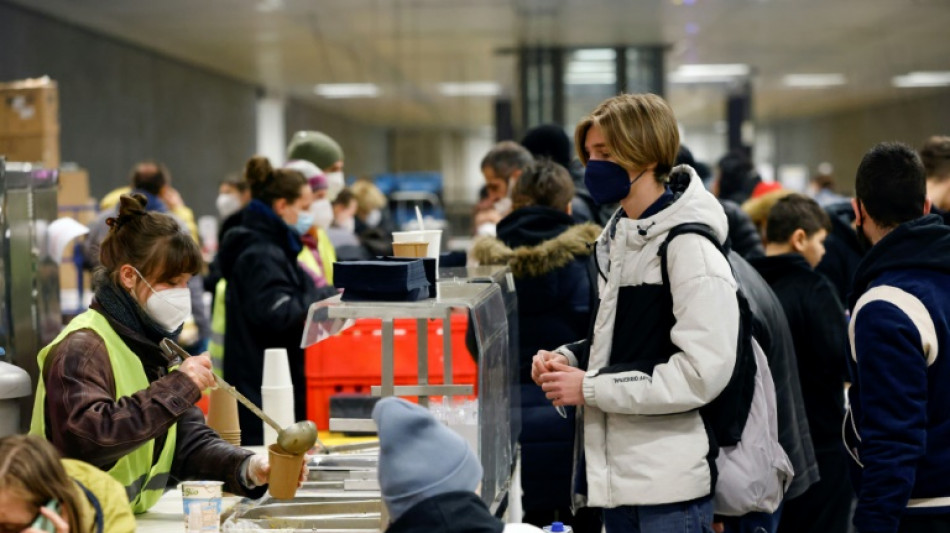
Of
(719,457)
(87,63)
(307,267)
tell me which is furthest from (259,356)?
(87,63)

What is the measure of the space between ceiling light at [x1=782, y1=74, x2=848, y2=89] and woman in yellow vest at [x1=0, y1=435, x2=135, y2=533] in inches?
720

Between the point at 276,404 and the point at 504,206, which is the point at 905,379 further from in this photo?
the point at 504,206

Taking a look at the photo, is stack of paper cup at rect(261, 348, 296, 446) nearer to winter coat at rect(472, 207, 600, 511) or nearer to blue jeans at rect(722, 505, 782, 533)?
winter coat at rect(472, 207, 600, 511)

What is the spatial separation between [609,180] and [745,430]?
0.69 m

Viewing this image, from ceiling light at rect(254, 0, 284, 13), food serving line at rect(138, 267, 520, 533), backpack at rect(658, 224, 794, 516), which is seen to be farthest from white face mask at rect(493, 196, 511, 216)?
ceiling light at rect(254, 0, 284, 13)

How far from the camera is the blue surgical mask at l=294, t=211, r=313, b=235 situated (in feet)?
15.9

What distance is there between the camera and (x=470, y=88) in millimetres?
17297

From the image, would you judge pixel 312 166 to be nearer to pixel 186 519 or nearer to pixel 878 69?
pixel 186 519

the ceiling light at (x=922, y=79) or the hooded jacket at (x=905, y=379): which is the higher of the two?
the ceiling light at (x=922, y=79)

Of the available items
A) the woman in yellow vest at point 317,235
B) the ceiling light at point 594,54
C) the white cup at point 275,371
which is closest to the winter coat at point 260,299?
the woman in yellow vest at point 317,235

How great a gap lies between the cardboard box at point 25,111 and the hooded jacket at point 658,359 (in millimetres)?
3607

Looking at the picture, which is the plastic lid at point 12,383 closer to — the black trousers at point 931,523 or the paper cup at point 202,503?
the paper cup at point 202,503

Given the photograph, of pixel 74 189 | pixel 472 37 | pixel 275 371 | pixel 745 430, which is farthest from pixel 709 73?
pixel 745 430

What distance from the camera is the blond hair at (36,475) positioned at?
195 centimetres
